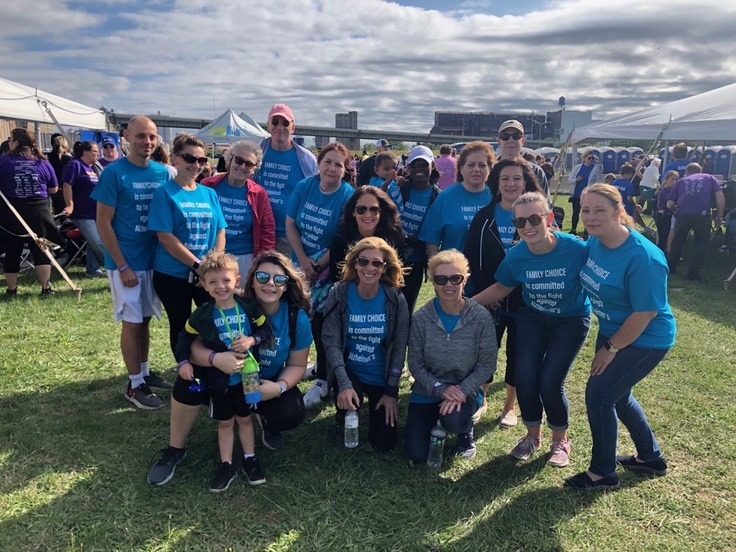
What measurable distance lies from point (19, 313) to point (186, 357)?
438 cm

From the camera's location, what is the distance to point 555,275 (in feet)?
10.2

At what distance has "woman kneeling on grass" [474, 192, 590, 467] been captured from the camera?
304 cm

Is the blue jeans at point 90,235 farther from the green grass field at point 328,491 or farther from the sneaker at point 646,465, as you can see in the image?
the sneaker at point 646,465

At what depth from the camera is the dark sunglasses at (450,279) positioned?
10.4ft

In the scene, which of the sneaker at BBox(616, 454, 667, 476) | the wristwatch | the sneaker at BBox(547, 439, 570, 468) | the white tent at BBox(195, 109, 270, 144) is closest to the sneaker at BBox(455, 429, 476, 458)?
the sneaker at BBox(547, 439, 570, 468)

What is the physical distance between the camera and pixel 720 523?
2.82 m

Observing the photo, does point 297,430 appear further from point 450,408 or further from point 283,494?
point 450,408

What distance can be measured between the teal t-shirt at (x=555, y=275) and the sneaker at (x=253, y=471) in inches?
79.4

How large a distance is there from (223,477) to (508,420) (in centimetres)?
215

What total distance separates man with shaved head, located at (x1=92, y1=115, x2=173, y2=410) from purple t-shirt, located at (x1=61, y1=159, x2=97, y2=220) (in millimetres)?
4458

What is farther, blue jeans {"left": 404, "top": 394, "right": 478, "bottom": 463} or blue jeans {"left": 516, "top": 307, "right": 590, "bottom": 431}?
blue jeans {"left": 404, "top": 394, "right": 478, "bottom": 463}

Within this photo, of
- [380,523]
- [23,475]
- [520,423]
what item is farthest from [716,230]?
[23,475]

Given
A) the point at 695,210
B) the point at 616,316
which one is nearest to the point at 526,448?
the point at 616,316

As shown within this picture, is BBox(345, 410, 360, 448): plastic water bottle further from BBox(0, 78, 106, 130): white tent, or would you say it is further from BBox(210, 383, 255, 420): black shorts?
BBox(0, 78, 106, 130): white tent
